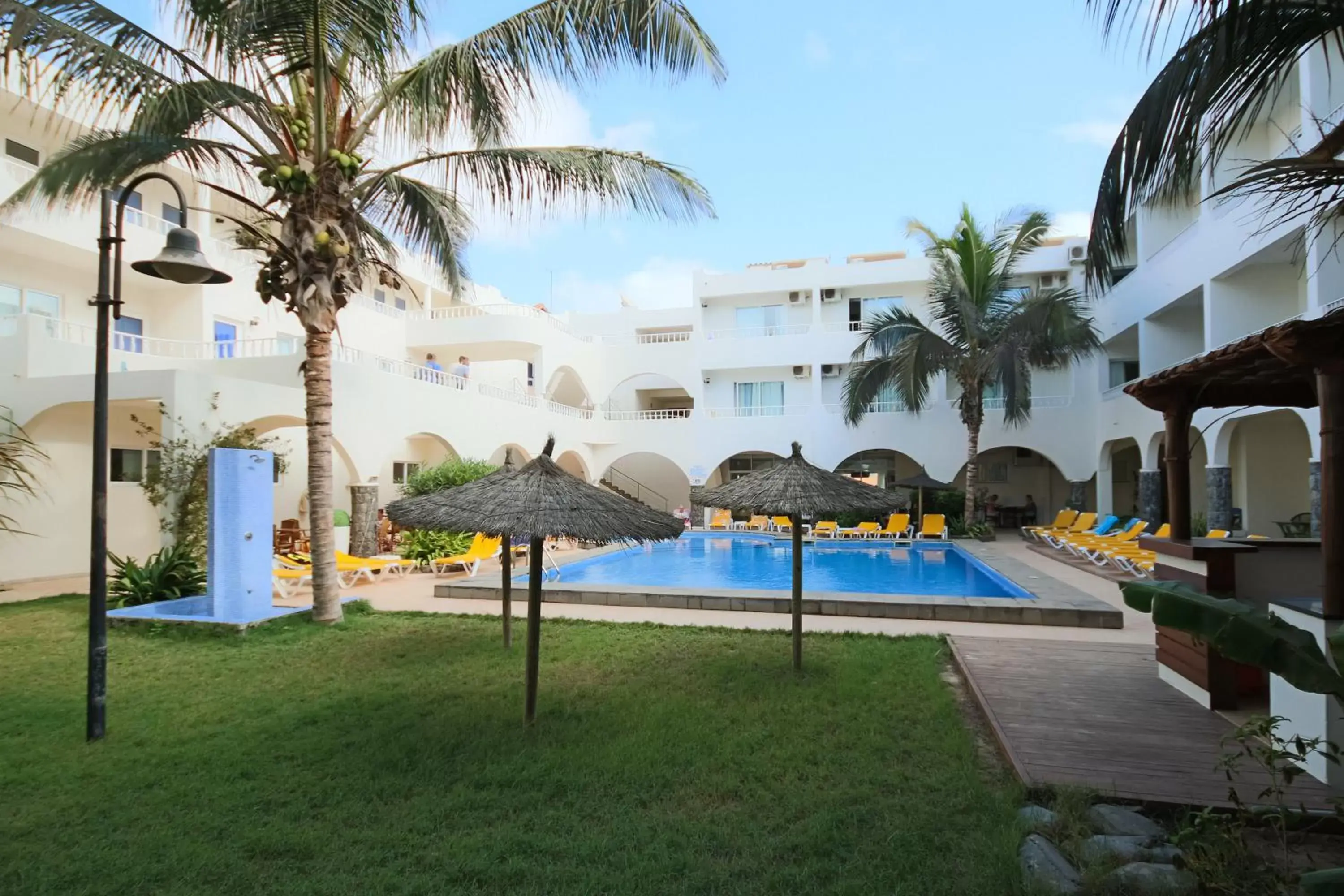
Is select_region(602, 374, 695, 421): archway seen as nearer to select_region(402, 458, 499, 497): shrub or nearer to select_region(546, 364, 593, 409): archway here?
select_region(546, 364, 593, 409): archway

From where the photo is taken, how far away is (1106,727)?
468 centimetres

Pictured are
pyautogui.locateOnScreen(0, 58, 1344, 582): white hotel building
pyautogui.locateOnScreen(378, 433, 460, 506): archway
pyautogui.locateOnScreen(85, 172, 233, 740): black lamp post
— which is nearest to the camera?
pyautogui.locateOnScreen(85, 172, 233, 740): black lamp post

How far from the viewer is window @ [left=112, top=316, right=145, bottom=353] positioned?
12.7m

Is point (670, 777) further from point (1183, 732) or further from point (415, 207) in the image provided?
point (415, 207)

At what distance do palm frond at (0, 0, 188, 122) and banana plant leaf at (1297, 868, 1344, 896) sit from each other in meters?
7.52

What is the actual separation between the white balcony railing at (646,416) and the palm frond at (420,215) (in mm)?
14016

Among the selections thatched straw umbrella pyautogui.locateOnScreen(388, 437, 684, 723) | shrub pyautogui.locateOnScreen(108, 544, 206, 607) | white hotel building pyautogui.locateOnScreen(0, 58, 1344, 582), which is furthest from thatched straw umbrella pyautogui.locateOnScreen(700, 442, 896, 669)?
shrub pyautogui.locateOnScreen(108, 544, 206, 607)

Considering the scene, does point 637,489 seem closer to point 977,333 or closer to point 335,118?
point 977,333

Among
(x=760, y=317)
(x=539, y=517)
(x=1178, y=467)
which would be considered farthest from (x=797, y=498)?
(x=760, y=317)

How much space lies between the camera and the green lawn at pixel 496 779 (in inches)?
126

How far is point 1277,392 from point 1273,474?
14.0 meters

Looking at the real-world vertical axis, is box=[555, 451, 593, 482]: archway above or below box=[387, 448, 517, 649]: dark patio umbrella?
above

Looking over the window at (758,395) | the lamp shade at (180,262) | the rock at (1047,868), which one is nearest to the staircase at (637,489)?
the window at (758,395)

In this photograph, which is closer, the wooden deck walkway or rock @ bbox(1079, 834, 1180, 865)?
rock @ bbox(1079, 834, 1180, 865)
